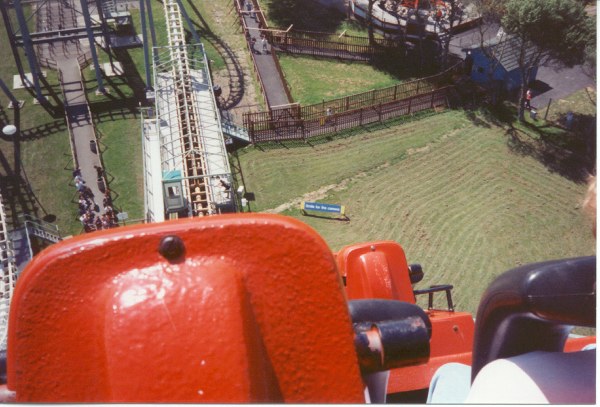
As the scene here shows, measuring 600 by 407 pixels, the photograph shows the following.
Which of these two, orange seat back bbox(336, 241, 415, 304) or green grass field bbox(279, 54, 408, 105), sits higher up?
orange seat back bbox(336, 241, 415, 304)

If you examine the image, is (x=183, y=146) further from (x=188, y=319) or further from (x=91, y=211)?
(x=188, y=319)

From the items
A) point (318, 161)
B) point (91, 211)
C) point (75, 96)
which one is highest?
point (75, 96)

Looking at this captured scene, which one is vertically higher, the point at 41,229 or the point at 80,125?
the point at 80,125

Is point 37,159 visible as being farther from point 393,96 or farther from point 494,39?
point 494,39

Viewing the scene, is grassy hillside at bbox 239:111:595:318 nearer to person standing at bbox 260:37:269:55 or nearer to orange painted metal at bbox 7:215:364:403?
person standing at bbox 260:37:269:55

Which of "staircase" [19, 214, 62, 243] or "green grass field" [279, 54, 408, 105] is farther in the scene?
"green grass field" [279, 54, 408, 105]

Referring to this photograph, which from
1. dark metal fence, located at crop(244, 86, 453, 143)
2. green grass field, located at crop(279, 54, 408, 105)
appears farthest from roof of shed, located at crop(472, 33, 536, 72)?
green grass field, located at crop(279, 54, 408, 105)

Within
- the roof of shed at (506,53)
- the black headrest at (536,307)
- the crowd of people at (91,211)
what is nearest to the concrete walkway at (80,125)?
the crowd of people at (91,211)

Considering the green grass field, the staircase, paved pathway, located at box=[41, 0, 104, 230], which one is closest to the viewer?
the staircase

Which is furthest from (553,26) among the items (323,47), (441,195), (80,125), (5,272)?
(5,272)
